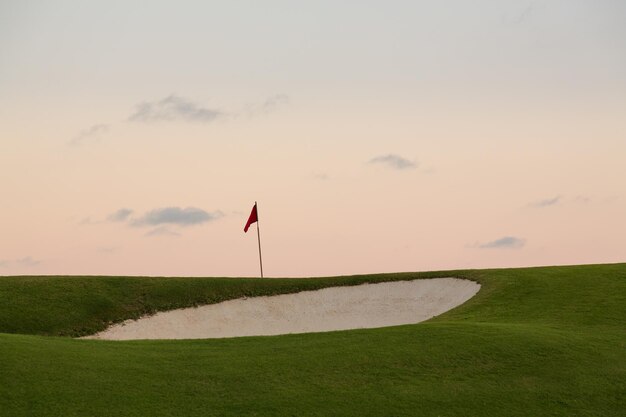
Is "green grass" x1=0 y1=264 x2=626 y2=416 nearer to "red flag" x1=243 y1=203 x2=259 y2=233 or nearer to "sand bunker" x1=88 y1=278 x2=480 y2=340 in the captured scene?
"sand bunker" x1=88 y1=278 x2=480 y2=340

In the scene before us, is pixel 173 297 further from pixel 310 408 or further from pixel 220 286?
pixel 310 408

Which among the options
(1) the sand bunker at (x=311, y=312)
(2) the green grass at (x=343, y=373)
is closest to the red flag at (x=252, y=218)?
(1) the sand bunker at (x=311, y=312)

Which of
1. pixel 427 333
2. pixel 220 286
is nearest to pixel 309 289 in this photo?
pixel 220 286

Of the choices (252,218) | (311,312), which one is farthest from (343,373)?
(252,218)

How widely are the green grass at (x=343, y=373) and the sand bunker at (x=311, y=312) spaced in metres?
7.74

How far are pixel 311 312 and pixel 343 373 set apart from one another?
48.8 ft

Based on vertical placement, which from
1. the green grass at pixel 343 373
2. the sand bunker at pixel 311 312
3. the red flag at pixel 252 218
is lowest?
the green grass at pixel 343 373

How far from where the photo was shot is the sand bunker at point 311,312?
32.3 meters

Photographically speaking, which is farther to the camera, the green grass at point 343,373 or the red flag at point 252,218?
the red flag at point 252,218

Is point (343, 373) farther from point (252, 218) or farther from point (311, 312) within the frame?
point (252, 218)

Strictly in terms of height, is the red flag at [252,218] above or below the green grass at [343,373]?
above

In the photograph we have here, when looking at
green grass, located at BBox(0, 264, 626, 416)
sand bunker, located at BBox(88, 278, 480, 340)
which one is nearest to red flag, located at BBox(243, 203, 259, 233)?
sand bunker, located at BBox(88, 278, 480, 340)

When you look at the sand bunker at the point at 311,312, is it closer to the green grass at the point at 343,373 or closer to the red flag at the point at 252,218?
the red flag at the point at 252,218

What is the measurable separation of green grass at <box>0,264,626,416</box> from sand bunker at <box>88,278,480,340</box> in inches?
305
